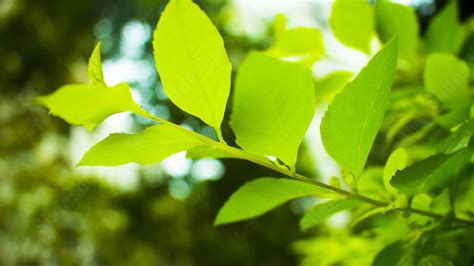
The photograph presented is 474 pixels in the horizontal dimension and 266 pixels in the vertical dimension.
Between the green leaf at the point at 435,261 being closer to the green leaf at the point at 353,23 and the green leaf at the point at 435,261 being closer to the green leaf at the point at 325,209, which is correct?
the green leaf at the point at 325,209

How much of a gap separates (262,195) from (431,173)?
0.29 ft

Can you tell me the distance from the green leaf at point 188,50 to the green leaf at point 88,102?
20mm

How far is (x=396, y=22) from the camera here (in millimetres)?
387

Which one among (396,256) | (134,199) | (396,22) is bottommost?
(134,199)

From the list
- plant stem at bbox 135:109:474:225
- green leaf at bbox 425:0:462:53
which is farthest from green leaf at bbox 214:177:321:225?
green leaf at bbox 425:0:462:53

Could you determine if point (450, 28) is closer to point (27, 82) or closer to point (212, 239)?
point (212, 239)

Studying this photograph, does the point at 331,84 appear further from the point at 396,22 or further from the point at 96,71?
the point at 96,71

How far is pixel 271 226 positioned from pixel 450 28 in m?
1.56

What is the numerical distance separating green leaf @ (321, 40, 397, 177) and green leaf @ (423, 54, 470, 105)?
15cm

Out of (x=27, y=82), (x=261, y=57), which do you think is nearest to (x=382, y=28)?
(x=261, y=57)

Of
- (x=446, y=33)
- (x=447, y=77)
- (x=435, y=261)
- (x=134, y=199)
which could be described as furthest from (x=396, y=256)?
(x=134, y=199)

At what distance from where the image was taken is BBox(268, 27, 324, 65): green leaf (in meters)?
0.41

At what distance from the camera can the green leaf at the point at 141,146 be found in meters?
0.21

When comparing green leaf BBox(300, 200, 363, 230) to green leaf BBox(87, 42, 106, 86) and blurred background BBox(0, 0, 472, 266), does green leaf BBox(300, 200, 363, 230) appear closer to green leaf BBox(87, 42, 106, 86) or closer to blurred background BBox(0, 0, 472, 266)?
green leaf BBox(87, 42, 106, 86)
